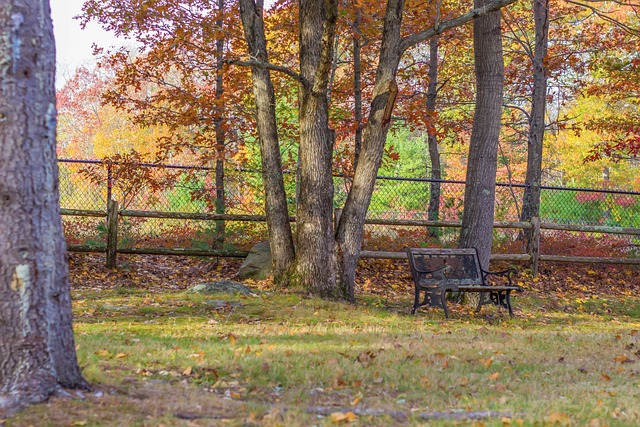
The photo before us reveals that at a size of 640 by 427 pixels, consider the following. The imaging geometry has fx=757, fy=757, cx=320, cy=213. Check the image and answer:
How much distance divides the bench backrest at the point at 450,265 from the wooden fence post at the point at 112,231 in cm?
512

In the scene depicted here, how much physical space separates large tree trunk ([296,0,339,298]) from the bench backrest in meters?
1.29

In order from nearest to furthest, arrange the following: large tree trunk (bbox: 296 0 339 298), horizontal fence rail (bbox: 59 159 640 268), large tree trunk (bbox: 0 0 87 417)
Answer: large tree trunk (bbox: 0 0 87 417) → large tree trunk (bbox: 296 0 339 298) → horizontal fence rail (bbox: 59 159 640 268)

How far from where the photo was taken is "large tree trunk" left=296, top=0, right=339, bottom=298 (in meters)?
9.84

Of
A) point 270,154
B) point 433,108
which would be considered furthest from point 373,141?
point 433,108

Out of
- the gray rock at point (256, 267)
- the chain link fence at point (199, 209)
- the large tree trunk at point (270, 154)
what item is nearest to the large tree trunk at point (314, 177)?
the large tree trunk at point (270, 154)

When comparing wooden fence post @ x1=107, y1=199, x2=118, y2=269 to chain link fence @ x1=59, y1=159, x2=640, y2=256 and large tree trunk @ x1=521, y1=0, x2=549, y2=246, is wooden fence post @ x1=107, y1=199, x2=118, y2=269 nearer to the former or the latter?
chain link fence @ x1=59, y1=159, x2=640, y2=256

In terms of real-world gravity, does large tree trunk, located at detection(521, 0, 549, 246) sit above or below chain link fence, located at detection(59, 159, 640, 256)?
above

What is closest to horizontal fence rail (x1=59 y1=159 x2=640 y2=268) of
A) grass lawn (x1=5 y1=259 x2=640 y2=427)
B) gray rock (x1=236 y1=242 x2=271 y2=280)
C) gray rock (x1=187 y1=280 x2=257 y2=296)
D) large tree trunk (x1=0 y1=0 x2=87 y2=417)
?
gray rock (x1=236 y1=242 x2=271 y2=280)

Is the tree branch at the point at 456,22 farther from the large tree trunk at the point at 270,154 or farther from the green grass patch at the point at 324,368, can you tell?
the green grass patch at the point at 324,368

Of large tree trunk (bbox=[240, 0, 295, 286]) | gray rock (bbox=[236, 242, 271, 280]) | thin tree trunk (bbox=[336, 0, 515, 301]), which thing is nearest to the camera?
thin tree trunk (bbox=[336, 0, 515, 301])

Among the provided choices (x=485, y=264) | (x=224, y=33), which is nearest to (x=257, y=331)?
(x=485, y=264)

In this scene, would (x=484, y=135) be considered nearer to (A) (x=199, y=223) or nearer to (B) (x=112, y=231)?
(A) (x=199, y=223)

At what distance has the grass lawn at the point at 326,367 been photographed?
4.32 meters

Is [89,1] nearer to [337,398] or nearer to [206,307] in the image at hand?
[206,307]
